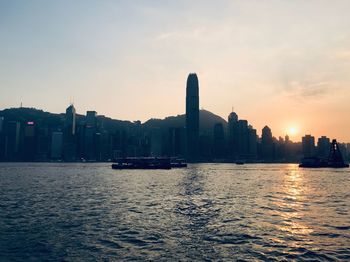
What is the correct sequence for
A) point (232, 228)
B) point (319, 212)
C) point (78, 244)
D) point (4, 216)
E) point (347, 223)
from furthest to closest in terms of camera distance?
point (319, 212) < point (4, 216) < point (347, 223) < point (232, 228) < point (78, 244)

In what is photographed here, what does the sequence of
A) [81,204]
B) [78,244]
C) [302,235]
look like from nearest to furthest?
[78,244] → [302,235] → [81,204]

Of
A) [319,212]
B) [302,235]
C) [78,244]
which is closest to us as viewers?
[78,244]

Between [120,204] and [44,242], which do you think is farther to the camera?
[120,204]

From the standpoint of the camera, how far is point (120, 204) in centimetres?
6359

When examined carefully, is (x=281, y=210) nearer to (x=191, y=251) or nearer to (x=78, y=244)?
(x=191, y=251)

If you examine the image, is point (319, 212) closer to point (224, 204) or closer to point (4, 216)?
point (224, 204)

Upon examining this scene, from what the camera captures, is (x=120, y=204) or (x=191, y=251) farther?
(x=120, y=204)

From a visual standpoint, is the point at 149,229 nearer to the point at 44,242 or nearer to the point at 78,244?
the point at 78,244

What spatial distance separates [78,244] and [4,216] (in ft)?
74.8

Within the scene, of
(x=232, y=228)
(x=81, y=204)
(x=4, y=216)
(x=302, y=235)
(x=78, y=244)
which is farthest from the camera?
(x=81, y=204)

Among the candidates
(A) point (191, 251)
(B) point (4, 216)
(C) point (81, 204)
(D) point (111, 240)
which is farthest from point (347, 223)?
(B) point (4, 216)

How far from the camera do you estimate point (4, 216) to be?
4959 cm

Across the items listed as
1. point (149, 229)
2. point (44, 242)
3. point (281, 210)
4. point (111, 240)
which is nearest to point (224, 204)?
point (281, 210)

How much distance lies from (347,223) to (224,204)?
24.2 m
